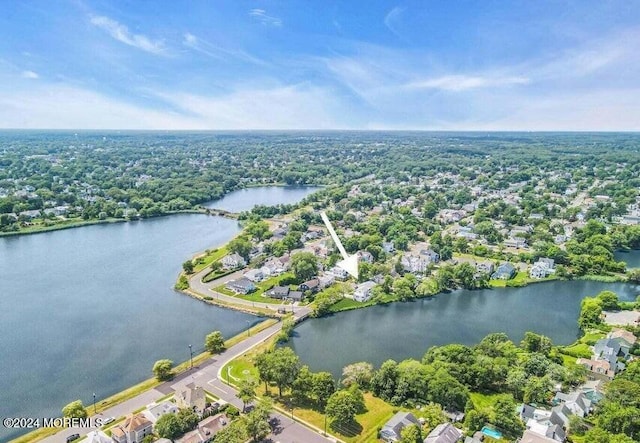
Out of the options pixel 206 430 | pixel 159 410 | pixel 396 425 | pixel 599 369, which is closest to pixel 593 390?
pixel 599 369

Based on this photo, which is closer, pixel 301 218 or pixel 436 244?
pixel 436 244

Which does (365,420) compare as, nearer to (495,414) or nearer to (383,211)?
(495,414)

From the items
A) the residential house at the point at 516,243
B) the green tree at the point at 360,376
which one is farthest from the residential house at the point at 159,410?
the residential house at the point at 516,243

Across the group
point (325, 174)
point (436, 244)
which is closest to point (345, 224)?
point (436, 244)

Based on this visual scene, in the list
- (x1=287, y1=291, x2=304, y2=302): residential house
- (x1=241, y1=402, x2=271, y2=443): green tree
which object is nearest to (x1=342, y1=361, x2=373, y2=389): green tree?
(x1=241, y1=402, x2=271, y2=443): green tree

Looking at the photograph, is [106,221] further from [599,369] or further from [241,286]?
[599,369]

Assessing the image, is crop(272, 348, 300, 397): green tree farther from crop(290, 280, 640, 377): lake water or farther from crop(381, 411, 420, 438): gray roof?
crop(381, 411, 420, 438): gray roof
